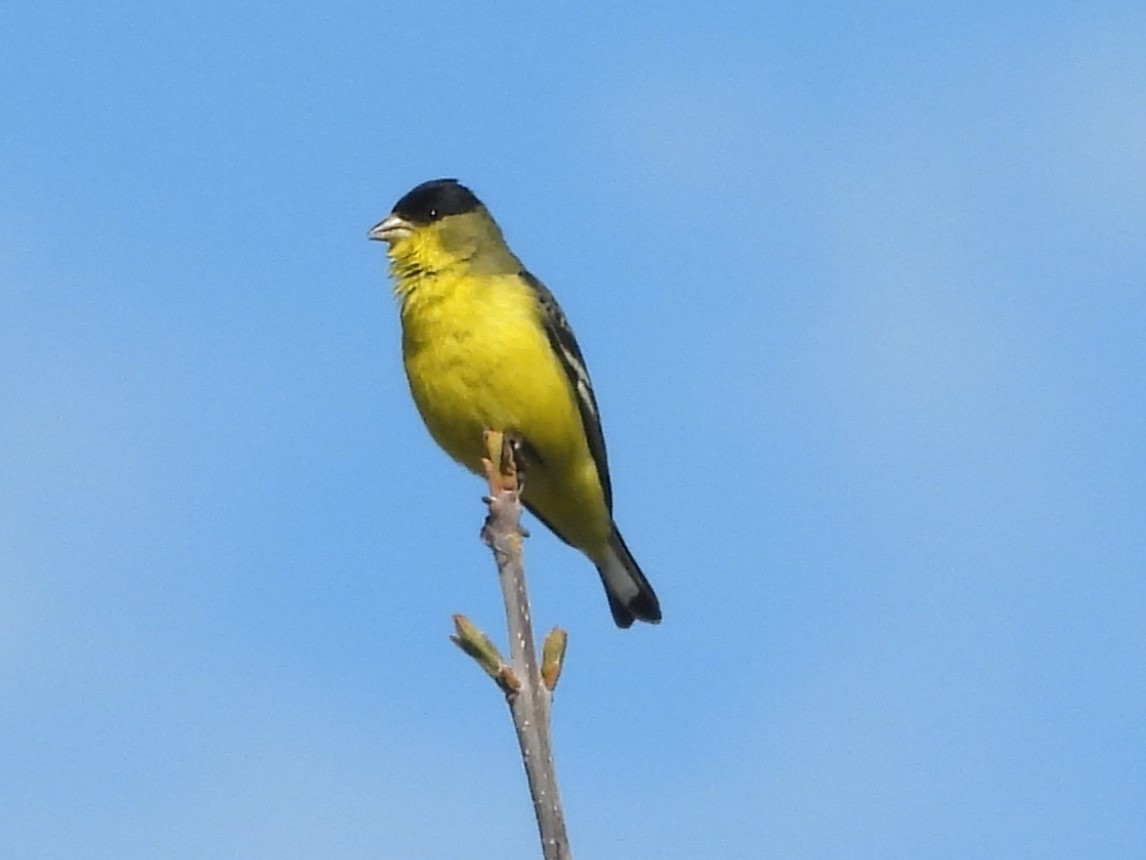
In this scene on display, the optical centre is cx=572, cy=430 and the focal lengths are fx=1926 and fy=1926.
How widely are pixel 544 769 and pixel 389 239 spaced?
6.05 metres

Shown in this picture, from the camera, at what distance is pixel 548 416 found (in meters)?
8.92

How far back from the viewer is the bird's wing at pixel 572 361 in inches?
365

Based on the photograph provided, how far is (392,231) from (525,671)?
576 centimetres

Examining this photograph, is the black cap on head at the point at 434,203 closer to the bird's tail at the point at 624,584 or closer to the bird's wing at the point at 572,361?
the bird's wing at the point at 572,361

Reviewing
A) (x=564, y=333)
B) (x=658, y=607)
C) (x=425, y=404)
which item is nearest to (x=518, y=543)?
(x=425, y=404)

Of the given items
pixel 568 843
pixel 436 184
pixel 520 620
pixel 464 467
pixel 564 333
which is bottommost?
pixel 568 843

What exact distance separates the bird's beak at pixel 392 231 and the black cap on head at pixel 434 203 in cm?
6

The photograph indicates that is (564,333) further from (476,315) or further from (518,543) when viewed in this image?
(518,543)

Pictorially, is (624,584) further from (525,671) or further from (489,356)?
(525,671)

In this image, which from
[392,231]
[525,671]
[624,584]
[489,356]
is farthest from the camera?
[624,584]

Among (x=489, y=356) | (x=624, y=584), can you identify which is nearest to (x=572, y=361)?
(x=489, y=356)

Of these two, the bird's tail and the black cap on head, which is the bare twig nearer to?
the black cap on head

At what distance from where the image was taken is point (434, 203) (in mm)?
9617

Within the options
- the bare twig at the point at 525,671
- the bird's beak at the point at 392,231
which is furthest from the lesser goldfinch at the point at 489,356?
the bare twig at the point at 525,671
